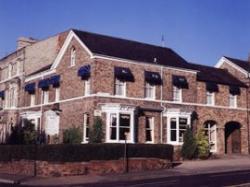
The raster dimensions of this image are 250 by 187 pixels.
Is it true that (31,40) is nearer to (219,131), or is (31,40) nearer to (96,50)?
(96,50)

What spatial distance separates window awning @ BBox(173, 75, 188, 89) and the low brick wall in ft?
33.2

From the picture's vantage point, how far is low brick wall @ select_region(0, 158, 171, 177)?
77.7ft

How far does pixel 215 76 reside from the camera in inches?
1673

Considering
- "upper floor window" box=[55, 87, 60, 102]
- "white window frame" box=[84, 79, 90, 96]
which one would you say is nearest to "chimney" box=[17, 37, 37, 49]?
"upper floor window" box=[55, 87, 60, 102]

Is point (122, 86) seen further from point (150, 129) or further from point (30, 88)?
point (30, 88)

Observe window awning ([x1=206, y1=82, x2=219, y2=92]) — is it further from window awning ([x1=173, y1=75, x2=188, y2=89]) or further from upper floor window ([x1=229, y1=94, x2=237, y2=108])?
window awning ([x1=173, y1=75, x2=188, y2=89])

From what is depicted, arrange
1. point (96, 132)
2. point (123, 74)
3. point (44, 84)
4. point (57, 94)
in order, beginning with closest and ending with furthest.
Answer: point (96, 132), point (123, 74), point (57, 94), point (44, 84)

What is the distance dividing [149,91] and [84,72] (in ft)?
19.9

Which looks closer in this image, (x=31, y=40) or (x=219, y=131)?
(x=219, y=131)

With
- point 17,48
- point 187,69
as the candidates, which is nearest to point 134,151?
point 187,69

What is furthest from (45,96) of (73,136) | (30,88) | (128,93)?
(128,93)

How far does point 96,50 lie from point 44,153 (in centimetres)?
1161

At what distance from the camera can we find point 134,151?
26.6m

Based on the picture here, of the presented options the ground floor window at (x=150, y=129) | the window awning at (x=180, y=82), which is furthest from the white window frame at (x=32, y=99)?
the window awning at (x=180, y=82)
